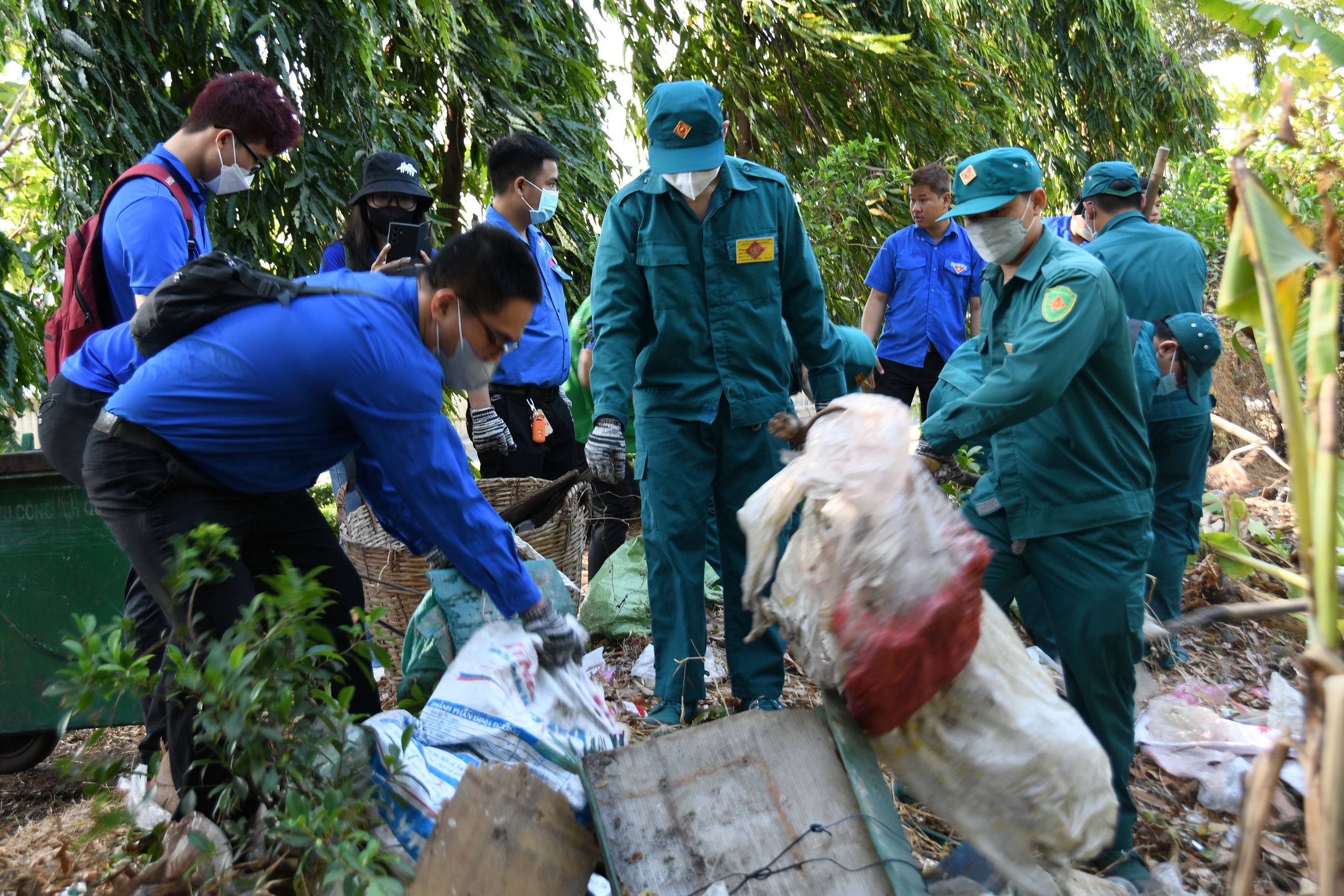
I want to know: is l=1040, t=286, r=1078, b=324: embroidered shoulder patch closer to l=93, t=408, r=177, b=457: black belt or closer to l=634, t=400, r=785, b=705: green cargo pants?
l=634, t=400, r=785, b=705: green cargo pants

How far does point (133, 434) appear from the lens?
220cm

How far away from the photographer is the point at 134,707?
3.47m

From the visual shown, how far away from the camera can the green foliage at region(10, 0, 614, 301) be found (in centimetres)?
465

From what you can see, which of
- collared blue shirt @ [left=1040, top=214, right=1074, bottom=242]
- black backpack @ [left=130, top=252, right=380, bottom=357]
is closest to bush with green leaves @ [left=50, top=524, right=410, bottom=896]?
black backpack @ [left=130, top=252, right=380, bottom=357]

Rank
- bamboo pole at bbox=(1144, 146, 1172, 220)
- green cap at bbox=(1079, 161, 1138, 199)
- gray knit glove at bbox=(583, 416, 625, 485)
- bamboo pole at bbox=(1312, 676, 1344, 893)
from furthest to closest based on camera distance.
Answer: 1. bamboo pole at bbox=(1144, 146, 1172, 220)
2. green cap at bbox=(1079, 161, 1138, 199)
3. gray knit glove at bbox=(583, 416, 625, 485)
4. bamboo pole at bbox=(1312, 676, 1344, 893)

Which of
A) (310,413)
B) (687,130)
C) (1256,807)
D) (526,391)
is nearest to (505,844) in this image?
(310,413)

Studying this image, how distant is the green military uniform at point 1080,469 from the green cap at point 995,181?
181 mm

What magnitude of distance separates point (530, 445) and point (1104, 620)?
2408 millimetres

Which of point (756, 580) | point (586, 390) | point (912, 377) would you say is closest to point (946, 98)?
point (912, 377)

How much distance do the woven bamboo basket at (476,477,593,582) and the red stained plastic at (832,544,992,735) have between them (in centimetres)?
172

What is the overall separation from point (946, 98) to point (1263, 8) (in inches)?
255

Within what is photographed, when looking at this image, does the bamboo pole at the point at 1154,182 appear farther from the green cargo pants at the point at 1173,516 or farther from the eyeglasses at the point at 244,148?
the eyeglasses at the point at 244,148

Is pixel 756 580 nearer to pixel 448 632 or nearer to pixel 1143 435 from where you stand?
pixel 448 632

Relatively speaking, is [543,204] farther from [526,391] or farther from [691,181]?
[691,181]
